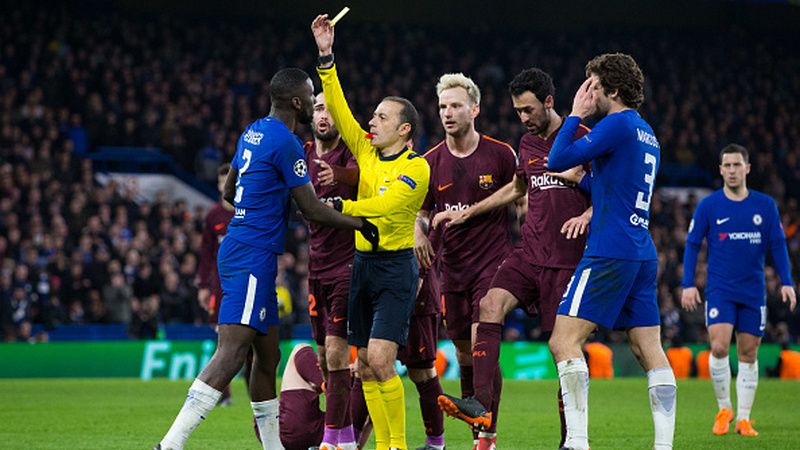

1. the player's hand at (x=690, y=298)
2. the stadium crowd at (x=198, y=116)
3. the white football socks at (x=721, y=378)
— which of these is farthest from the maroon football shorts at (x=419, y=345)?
the stadium crowd at (x=198, y=116)

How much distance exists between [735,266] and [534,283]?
4.38 meters

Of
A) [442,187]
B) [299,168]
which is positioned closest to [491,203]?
[442,187]

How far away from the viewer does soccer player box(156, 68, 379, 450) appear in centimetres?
747

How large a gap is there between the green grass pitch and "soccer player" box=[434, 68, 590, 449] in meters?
1.66

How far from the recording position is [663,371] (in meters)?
7.50

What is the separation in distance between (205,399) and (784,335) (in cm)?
1952

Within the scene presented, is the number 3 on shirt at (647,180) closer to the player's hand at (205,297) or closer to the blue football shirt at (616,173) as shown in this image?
the blue football shirt at (616,173)

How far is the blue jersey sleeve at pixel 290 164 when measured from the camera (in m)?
7.60

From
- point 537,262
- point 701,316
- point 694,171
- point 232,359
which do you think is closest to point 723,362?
Result: point 537,262

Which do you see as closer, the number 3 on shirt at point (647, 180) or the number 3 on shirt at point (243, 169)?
the number 3 on shirt at point (647, 180)

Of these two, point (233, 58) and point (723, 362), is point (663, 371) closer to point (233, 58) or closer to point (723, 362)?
point (723, 362)

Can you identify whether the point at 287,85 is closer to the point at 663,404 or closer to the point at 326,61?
the point at 326,61

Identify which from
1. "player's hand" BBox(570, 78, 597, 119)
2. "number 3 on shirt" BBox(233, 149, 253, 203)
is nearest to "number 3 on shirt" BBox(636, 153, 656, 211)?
"player's hand" BBox(570, 78, 597, 119)

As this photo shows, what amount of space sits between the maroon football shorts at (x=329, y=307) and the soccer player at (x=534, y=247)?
961 mm
